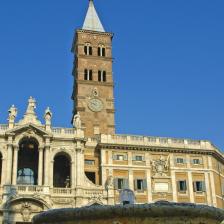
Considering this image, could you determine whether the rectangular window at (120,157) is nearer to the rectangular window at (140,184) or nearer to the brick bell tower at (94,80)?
the rectangular window at (140,184)

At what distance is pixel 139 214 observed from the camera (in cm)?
1018

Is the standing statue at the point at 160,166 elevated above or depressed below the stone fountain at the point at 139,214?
above

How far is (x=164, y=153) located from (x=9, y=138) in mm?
17973

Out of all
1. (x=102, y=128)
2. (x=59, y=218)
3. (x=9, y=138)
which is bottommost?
(x=59, y=218)

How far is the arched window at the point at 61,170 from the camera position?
4797 cm

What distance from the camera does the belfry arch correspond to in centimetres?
4666

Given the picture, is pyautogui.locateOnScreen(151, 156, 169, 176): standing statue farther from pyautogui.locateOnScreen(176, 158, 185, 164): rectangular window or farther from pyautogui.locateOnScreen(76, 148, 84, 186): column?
pyautogui.locateOnScreen(76, 148, 84, 186): column

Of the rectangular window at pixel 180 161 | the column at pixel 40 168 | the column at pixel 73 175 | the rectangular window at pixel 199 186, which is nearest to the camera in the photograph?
the column at pixel 40 168

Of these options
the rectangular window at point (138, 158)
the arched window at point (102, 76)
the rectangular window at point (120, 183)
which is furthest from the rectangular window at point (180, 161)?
the arched window at point (102, 76)

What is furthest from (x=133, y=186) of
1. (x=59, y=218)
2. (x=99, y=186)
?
(x=59, y=218)

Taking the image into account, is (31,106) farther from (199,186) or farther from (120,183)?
(199,186)

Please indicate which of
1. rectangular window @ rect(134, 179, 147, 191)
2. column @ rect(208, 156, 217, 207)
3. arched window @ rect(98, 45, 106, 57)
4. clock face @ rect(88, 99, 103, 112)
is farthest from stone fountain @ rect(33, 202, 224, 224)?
arched window @ rect(98, 45, 106, 57)

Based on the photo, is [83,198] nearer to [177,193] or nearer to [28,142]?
[28,142]

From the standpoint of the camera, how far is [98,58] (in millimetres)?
62188
